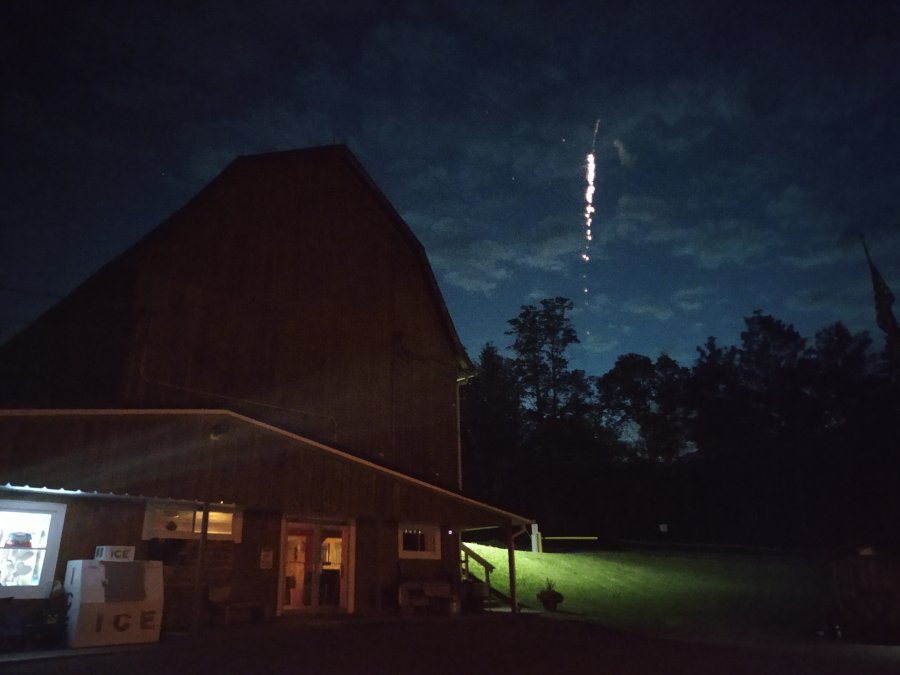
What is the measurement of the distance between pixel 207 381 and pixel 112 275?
2915 mm

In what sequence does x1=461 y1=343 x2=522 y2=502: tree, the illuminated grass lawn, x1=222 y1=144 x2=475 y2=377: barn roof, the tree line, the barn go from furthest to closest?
x1=461 y1=343 x2=522 y2=502: tree → the tree line → x1=222 y1=144 x2=475 y2=377: barn roof → the illuminated grass lawn → the barn

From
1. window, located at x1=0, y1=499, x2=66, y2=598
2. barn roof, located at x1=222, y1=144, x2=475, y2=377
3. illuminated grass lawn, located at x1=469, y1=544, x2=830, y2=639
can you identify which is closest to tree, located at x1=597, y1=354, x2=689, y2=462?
illuminated grass lawn, located at x1=469, y1=544, x2=830, y2=639

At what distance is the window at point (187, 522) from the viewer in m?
11.0

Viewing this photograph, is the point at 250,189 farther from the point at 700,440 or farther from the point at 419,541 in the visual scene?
the point at 700,440

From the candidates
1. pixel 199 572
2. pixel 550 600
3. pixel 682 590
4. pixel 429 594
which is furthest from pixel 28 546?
pixel 682 590

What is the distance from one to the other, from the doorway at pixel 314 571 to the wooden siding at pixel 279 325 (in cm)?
204

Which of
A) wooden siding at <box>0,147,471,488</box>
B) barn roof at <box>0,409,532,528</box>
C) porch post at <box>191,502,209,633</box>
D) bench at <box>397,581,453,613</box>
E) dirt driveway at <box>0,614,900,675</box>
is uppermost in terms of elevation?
wooden siding at <box>0,147,471,488</box>

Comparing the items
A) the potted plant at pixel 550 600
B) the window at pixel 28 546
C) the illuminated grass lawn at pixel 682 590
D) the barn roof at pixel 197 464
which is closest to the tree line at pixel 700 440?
the illuminated grass lawn at pixel 682 590

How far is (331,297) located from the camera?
1551 cm

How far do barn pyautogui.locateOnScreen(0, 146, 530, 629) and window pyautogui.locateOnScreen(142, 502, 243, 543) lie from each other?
29 mm

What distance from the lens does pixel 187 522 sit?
11.5 m

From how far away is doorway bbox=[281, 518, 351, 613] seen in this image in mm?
13867

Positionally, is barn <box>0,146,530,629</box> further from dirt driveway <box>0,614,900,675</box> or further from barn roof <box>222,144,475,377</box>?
dirt driveway <box>0,614,900,675</box>

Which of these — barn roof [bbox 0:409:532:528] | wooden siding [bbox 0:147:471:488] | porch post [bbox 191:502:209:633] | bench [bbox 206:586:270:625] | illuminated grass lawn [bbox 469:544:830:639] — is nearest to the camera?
barn roof [bbox 0:409:532:528]
